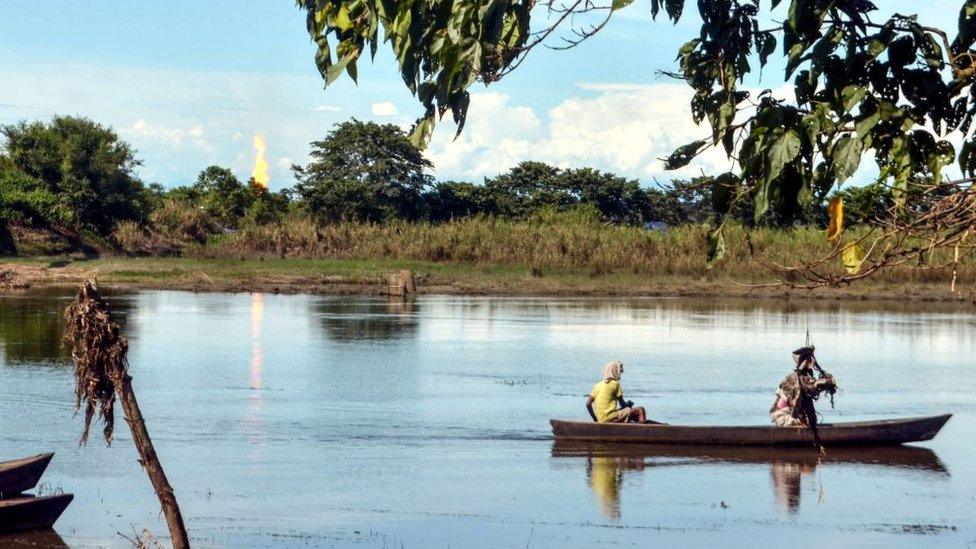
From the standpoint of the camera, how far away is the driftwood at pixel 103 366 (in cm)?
848

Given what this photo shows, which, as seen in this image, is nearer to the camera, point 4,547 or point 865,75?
point 865,75

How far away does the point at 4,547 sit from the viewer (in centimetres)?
1166

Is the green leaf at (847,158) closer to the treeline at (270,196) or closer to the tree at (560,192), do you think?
the treeline at (270,196)

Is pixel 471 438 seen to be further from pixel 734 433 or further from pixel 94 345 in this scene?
pixel 94 345

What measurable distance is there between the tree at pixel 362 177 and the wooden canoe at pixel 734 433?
137 feet

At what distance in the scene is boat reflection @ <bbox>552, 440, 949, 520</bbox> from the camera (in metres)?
16.4

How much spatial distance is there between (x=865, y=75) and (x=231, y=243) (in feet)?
160

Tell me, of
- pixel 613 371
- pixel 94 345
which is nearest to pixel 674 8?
pixel 94 345

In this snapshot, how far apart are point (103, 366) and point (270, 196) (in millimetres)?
52383

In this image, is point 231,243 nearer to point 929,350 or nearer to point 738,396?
point 929,350

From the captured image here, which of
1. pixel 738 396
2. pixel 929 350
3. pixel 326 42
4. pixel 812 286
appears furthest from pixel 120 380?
pixel 929 350

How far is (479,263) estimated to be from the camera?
5159cm

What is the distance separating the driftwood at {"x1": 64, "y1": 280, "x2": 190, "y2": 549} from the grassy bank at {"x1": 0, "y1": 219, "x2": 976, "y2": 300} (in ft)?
128

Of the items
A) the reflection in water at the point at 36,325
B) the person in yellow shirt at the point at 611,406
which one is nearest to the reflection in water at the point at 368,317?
the reflection in water at the point at 36,325
